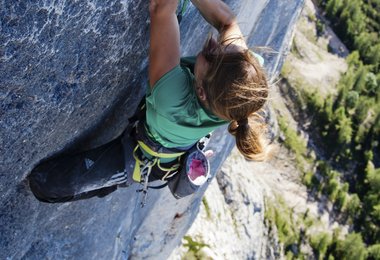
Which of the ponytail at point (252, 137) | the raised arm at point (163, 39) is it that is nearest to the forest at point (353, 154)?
the ponytail at point (252, 137)

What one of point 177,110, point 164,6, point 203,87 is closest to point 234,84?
point 203,87

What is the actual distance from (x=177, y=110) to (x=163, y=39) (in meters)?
0.66

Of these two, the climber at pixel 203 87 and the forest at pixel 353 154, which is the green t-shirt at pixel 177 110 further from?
the forest at pixel 353 154

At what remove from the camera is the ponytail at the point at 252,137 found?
4488mm

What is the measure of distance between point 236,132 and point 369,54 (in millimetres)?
74061

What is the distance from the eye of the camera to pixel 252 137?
4539 millimetres

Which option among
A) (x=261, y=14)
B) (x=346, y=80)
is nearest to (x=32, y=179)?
(x=261, y=14)

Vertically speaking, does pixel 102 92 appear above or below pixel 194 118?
below

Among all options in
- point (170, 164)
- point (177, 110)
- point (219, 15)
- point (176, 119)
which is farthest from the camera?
point (170, 164)

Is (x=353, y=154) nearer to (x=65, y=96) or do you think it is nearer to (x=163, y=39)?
(x=163, y=39)

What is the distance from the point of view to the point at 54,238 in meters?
5.96

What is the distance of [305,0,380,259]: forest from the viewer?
50.1 m

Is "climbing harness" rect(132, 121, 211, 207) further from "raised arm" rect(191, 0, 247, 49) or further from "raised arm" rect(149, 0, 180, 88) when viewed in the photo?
"raised arm" rect(191, 0, 247, 49)

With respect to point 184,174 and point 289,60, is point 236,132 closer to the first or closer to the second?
point 184,174
